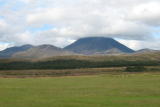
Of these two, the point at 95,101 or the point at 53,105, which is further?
the point at 95,101

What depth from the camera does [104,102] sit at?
1296 inches

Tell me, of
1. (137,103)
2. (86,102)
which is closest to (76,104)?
(86,102)

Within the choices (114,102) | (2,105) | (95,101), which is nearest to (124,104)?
(114,102)

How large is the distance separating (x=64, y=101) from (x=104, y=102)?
459cm

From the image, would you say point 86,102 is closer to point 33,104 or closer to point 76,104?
point 76,104

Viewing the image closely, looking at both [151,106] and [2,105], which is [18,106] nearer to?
[2,105]

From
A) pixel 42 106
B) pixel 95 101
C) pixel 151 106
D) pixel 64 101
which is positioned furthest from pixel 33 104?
pixel 151 106

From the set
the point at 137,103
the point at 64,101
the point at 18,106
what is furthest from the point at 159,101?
Result: the point at 18,106

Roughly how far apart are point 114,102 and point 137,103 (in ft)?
8.20

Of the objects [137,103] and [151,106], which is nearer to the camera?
[151,106]

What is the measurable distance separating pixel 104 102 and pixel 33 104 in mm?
7781

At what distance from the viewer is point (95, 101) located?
33719 millimetres

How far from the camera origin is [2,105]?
3036cm

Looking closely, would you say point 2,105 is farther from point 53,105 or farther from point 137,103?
point 137,103
